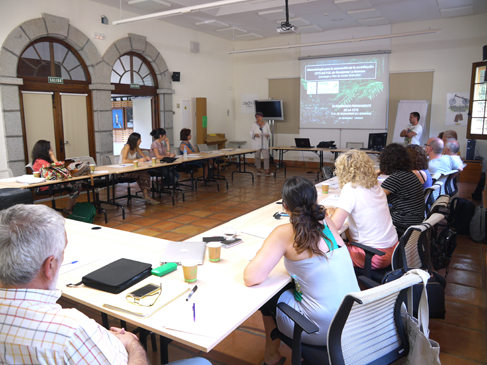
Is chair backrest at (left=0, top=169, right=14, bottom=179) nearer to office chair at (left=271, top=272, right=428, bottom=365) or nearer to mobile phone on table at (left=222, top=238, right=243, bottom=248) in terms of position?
mobile phone on table at (left=222, top=238, right=243, bottom=248)

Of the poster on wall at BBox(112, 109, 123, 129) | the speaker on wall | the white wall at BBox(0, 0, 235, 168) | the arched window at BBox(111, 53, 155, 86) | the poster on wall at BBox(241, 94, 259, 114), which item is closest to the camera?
the white wall at BBox(0, 0, 235, 168)

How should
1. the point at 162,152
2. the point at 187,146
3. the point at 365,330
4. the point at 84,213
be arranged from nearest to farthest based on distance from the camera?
the point at 365,330, the point at 84,213, the point at 162,152, the point at 187,146

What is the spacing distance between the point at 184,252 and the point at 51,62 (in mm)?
6147

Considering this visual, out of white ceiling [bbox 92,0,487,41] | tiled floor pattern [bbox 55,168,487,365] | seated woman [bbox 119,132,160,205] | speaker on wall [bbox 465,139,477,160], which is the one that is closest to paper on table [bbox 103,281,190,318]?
tiled floor pattern [bbox 55,168,487,365]

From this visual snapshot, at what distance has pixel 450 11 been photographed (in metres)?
7.91

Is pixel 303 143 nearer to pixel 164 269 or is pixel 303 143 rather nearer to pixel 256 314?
pixel 256 314

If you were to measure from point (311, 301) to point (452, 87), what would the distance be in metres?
8.88

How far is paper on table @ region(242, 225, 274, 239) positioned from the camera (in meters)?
2.47

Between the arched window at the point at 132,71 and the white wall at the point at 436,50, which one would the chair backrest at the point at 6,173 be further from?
the white wall at the point at 436,50

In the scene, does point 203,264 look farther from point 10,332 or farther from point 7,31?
point 7,31

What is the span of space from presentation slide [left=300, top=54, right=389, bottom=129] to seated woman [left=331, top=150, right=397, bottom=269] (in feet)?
25.3

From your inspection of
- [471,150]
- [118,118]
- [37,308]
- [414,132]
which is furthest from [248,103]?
[37,308]

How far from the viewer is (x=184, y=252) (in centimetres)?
207

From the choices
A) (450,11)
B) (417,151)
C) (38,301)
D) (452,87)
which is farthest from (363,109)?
(38,301)
